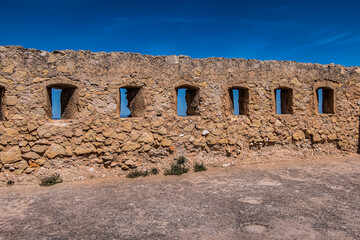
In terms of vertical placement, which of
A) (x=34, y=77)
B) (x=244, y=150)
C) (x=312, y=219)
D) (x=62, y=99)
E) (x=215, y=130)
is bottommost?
(x=312, y=219)

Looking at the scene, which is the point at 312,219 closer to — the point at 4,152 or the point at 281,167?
the point at 281,167

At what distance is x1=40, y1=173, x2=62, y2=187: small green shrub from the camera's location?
5446mm

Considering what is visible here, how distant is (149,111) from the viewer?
6.41 meters

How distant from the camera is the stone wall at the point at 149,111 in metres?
5.53

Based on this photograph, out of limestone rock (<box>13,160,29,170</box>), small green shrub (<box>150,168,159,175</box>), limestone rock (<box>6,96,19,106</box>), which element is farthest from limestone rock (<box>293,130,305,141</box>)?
limestone rock (<box>6,96,19,106</box>)

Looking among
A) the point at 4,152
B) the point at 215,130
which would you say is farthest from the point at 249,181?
the point at 4,152

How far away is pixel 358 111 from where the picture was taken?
8.66 meters

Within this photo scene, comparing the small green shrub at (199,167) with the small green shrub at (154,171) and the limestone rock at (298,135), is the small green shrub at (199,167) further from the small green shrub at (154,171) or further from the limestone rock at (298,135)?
the limestone rock at (298,135)

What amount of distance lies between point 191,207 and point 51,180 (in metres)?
3.11

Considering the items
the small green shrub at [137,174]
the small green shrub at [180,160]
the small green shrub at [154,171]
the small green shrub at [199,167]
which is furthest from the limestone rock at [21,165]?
the small green shrub at [199,167]

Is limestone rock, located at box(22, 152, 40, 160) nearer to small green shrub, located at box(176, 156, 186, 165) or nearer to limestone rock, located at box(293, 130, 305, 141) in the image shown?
small green shrub, located at box(176, 156, 186, 165)

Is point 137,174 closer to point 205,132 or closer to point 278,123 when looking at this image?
point 205,132

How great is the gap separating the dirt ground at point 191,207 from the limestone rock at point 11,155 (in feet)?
1.77

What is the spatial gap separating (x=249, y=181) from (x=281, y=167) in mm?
1755
